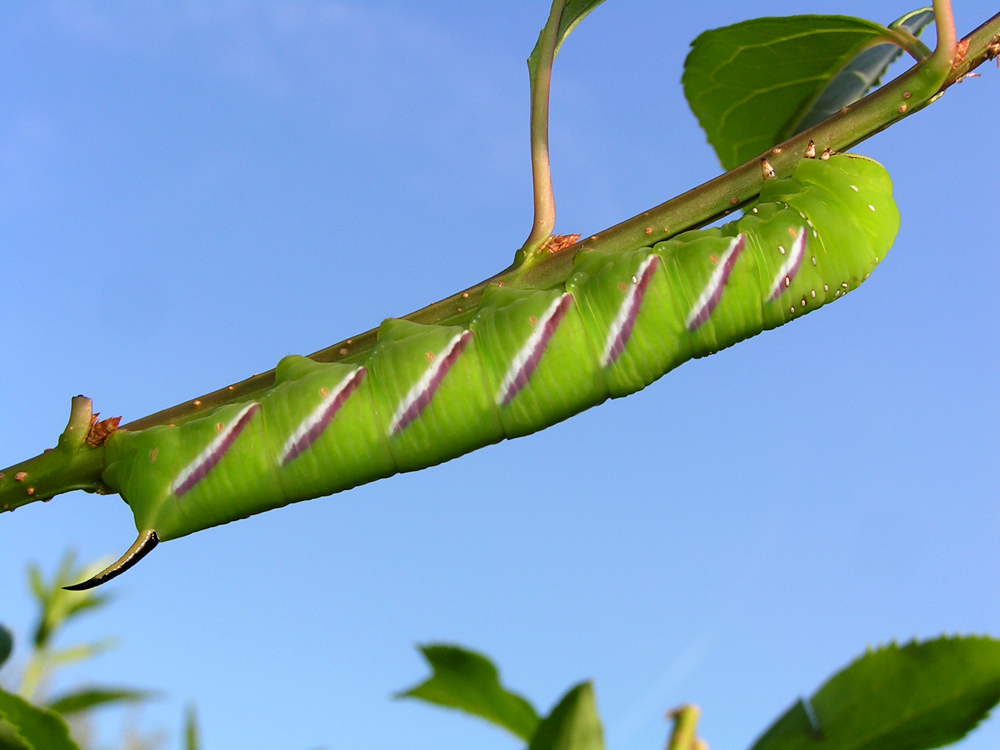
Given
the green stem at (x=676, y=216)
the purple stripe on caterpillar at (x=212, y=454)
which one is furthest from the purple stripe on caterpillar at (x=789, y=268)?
the purple stripe on caterpillar at (x=212, y=454)

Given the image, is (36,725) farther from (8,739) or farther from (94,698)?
(94,698)

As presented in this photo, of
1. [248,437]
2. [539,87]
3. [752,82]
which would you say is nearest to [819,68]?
[752,82]

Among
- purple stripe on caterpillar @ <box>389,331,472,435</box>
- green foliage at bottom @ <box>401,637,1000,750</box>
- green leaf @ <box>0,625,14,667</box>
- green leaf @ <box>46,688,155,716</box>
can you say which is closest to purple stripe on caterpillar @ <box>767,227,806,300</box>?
purple stripe on caterpillar @ <box>389,331,472,435</box>

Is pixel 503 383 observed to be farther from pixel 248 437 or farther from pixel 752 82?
pixel 752 82

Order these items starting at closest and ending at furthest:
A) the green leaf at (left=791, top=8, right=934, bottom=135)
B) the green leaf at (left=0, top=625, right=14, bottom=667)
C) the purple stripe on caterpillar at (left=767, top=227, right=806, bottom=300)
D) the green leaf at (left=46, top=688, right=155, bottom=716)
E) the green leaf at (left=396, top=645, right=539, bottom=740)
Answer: the green leaf at (left=396, top=645, right=539, bottom=740) < the green leaf at (left=0, top=625, right=14, bottom=667) < the green leaf at (left=46, top=688, right=155, bottom=716) < the purple stripe on caterpillar at (left=767, top=227, right=806, bottom=300) < the green leaf at (left=791, top=8, right=934, bottom=135)

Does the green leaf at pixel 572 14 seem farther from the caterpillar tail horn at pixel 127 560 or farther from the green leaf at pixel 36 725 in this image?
the green leaf at pixel 36 725

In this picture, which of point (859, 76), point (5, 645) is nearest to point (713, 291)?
point (859, 76)

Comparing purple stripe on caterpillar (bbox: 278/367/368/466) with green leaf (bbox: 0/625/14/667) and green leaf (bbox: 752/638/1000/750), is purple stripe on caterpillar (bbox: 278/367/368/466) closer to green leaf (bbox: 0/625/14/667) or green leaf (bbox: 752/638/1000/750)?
green leaf (bbox: 0/625/14/667)
